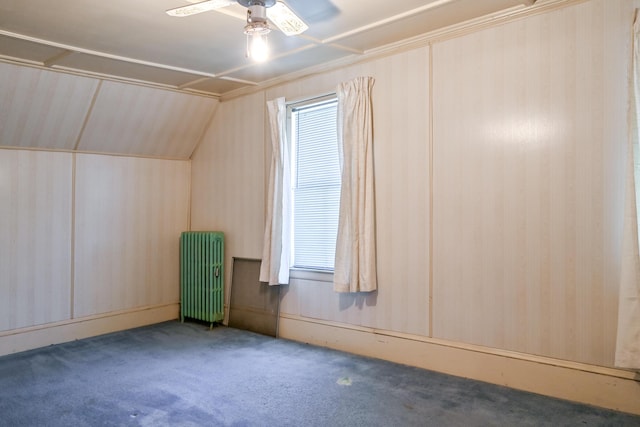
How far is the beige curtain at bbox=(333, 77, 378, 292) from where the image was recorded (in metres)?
3.83

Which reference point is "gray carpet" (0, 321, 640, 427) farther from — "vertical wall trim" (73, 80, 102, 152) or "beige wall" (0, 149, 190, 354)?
"vertical wall trim" (73, 80, 102, 152)

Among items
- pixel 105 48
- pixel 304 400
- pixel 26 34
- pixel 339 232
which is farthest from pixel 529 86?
pixel 26 34

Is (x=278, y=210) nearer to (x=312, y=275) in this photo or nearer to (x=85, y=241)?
(x=312, y=275)

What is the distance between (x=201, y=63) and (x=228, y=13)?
45.8 inches

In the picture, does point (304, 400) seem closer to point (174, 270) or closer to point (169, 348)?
point (169, 348)

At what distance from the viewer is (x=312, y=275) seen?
4391mm

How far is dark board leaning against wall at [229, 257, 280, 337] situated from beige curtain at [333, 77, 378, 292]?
101 cm

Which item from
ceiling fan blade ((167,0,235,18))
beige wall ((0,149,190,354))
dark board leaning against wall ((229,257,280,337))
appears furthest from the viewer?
dark board leaning against wall ((229,257,280,337))

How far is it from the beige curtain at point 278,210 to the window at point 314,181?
0.11 m

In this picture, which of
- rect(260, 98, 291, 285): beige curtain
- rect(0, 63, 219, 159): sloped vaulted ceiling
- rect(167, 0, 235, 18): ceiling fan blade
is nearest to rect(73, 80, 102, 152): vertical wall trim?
rect(0, 63, 219, 159): sloped vaulted ceiling

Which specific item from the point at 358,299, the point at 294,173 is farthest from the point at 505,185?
the point at 294,173

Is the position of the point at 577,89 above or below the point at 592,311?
above

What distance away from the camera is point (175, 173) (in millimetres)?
5613

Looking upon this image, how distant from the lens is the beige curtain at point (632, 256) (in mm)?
2617
